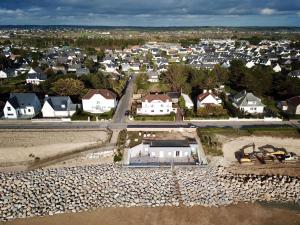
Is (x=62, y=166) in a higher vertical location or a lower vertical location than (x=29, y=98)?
lower

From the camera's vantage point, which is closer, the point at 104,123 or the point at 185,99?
the point at 104,123

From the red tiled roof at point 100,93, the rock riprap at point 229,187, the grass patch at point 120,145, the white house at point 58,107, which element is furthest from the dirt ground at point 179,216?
the red tiled roof at point 100,93

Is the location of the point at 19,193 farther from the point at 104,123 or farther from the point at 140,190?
the point at 104,123

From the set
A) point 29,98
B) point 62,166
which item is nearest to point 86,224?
point 62,166

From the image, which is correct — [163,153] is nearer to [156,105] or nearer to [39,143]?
[156,105]

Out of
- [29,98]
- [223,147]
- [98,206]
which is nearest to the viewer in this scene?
[98,206]

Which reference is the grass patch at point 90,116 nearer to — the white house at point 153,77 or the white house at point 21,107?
the white house at point 21,107
